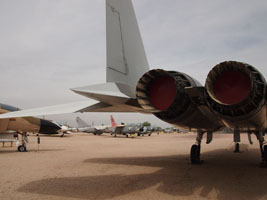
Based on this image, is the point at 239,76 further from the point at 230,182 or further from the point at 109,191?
the point at 109,191

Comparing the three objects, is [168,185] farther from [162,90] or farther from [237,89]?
[237,89]

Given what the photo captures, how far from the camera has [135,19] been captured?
6.47 m

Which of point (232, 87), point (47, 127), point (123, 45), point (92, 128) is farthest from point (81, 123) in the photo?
point (232, 87)

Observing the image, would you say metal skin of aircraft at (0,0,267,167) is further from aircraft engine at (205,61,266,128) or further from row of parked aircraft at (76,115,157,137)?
row of parked aircraft at (76,115,157,137)

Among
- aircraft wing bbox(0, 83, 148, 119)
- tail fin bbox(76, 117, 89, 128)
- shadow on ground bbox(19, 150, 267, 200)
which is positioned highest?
aircraft wing bbox(0, 83, 148, 119)

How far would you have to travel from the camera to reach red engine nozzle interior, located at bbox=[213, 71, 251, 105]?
357 cm

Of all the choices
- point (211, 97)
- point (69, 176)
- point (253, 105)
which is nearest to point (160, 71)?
→ point (211, 97)

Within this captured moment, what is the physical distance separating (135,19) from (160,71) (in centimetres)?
305

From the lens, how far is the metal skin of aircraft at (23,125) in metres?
11.4

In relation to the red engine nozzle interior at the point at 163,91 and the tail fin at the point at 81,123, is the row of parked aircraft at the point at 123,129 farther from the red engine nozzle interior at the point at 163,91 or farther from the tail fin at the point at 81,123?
the red engine nozzle interior at the point at 163,91

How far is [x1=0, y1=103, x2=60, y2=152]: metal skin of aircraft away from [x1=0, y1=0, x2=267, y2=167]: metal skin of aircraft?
7153mm

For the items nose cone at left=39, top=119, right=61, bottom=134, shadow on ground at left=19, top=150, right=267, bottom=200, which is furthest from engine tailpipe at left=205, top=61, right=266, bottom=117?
nose cone at left=39, top=119, right=61, bottom=134

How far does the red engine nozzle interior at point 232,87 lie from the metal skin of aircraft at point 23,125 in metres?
10.6

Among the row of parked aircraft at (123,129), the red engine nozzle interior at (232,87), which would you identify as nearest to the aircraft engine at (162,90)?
the red engine nozzle interior at (232,87)
